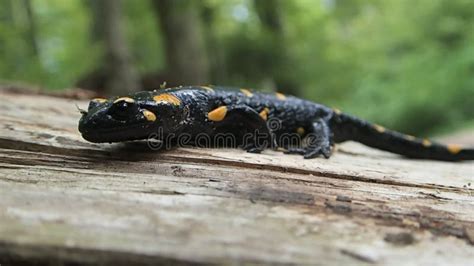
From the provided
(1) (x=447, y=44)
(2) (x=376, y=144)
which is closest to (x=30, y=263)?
(2) (x=376, y=144)

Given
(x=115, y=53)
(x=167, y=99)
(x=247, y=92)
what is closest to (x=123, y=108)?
(x=167, y=99)

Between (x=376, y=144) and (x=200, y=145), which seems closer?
(x=200, y=145)

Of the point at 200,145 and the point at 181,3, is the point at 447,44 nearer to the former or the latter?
the point at 181,3

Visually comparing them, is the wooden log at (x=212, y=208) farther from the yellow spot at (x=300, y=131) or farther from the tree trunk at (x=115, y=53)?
the tree trunk at (x=115, y=53)

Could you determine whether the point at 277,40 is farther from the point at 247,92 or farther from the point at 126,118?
the point at 126,118

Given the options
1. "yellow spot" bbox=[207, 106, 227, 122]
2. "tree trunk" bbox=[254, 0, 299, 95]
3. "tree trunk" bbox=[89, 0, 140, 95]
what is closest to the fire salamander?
"yellow spot" bbox=[207, 106, 227, 122]

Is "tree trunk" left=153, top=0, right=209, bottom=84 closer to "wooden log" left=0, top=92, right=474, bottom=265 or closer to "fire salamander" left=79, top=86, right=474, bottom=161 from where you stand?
"fire salamander" left=79, top=86, right=474, bottom=161
